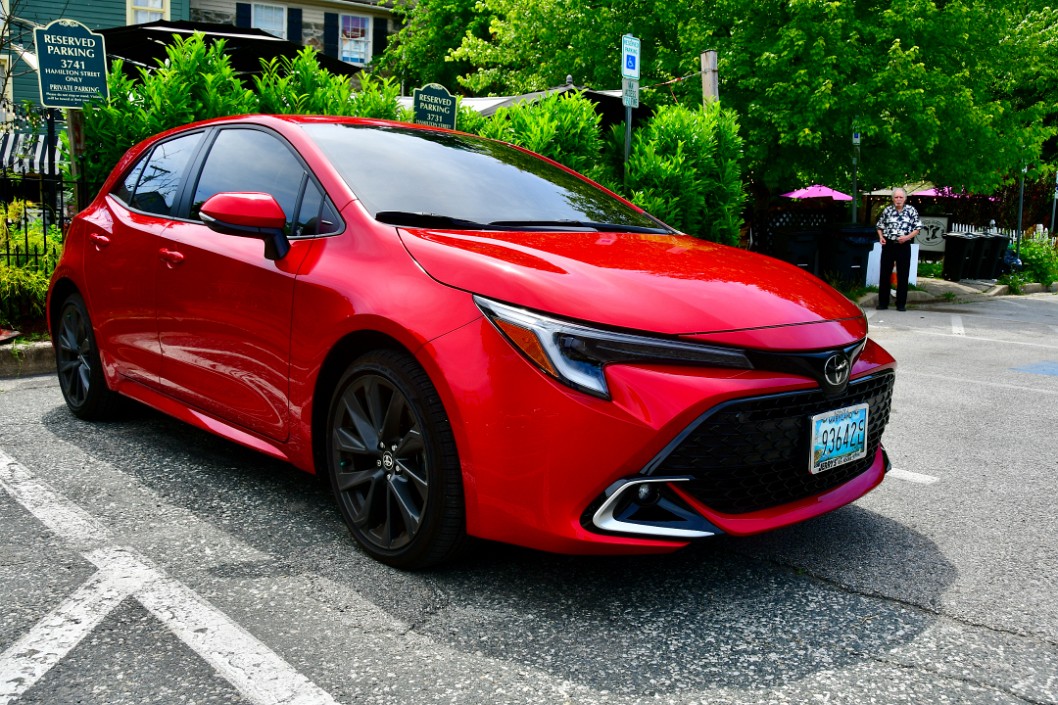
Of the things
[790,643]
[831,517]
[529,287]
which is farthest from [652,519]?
[831,517]

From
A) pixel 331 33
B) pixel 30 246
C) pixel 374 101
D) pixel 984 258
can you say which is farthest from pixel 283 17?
pixel 30 246

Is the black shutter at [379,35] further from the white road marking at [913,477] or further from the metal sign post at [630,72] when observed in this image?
the white road marking at [913,477]

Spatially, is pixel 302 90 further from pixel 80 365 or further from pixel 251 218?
pixel 251 218

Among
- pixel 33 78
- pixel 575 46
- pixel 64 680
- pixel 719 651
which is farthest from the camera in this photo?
pixel 33 78

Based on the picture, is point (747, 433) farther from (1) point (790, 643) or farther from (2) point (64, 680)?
(2) point (64, 680)

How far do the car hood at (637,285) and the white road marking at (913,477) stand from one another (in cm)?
141

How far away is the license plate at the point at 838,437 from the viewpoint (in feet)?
9.44

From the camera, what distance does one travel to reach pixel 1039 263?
66.2ft

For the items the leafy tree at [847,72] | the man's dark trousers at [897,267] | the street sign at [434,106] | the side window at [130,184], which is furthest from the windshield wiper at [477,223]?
the leafy tree at [847,72]

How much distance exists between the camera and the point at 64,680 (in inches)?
95.2

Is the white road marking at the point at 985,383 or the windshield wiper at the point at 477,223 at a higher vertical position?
the windshield wiper at the point at 477,223

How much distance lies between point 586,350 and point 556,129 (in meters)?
7.26

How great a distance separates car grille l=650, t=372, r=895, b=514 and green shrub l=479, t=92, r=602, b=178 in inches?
269

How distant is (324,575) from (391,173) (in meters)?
1.47
